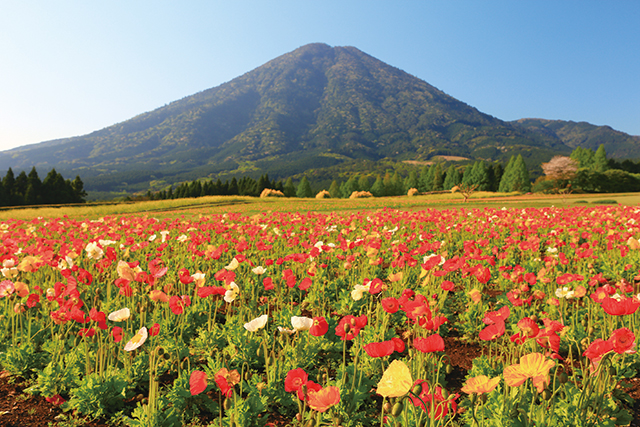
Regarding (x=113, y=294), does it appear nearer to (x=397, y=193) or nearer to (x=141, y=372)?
(x=141, y=372)

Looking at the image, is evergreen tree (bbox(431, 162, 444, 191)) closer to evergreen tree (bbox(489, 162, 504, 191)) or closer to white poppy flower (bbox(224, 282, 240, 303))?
evergreen tree (bbox(489, 162, 504, 191))

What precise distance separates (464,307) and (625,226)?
19.0 feet

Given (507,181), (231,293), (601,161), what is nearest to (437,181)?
(507,181)

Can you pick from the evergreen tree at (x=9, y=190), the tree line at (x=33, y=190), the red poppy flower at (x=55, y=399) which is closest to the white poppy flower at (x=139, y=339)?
the red poppy flower at (x=55, y=399)

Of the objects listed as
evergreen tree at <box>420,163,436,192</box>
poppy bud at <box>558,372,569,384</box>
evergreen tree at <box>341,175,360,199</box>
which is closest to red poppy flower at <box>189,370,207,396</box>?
Answer: poppy bud at <box>558,372,569,384</box>

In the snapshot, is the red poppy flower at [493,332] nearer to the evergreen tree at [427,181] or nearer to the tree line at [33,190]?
the tree line at [33,190]

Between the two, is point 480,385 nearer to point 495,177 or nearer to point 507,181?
point 507,181

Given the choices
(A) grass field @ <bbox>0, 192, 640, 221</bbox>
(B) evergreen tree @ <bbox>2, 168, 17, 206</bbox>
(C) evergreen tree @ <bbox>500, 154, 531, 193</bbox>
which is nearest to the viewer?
(A) grass field @ <bbox>0, 192, 640, 221</bbox>

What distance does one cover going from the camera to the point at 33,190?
46.3 meters

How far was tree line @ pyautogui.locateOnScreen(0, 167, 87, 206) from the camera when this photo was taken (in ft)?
148

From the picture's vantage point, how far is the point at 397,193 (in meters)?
85.7

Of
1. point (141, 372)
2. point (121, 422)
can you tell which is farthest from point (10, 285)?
point (121, 422)

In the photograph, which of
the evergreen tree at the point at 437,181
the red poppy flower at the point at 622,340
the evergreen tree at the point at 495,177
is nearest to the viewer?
the red poppy flower at the point at 622,340

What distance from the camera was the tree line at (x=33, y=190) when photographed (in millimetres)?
45188
